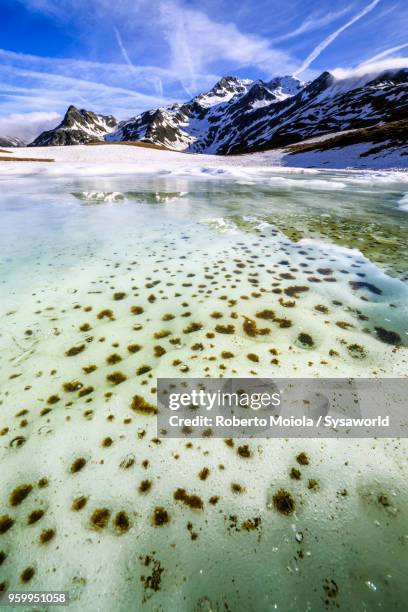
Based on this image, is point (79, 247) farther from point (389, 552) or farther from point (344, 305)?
point (389, 552)

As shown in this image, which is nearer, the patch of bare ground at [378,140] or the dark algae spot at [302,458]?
the dark algae spot at [302,458]

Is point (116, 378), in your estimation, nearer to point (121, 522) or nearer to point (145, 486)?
point (145, 486)

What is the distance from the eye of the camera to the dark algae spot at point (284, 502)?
2946mm

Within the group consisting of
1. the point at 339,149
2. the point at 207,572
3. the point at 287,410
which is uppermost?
the point at 339,149

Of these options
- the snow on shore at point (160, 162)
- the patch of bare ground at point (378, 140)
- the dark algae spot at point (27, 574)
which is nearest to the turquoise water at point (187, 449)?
the dark algae spot at point (27, 574)

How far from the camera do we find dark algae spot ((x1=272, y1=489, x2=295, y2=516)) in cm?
295

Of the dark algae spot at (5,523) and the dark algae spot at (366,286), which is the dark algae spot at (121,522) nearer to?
the dark algae spot at (5,523)

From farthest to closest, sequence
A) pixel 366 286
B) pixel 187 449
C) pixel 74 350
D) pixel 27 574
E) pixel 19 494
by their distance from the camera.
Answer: pixel 366 286, pixel 74 350, pixel 187 449, pixel 19 494, pixel 27 574

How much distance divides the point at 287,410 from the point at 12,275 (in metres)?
7.76

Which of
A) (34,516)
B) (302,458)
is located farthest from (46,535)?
(302,458)

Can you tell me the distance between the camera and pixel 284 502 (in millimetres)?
3020

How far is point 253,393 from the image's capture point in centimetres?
421

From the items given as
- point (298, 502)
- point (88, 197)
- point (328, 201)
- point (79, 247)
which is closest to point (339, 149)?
point (328, 201)

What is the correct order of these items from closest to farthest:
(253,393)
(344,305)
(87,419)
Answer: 1. (87,419)
2. (253,393)
3. (344,305)
